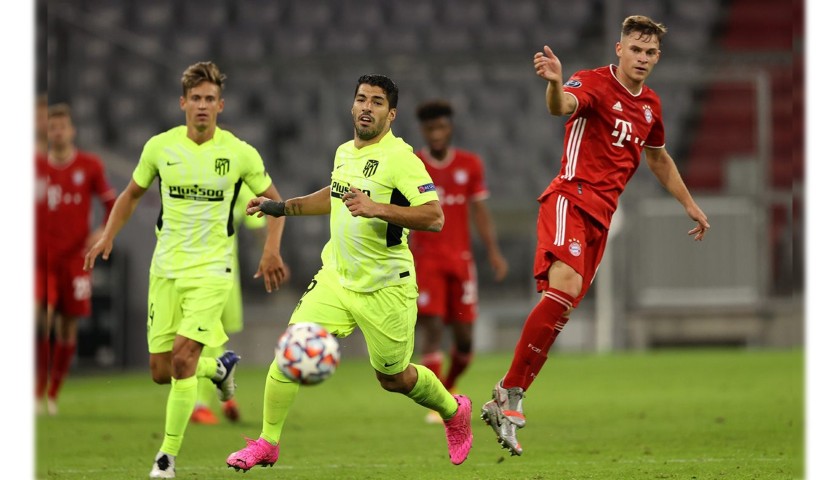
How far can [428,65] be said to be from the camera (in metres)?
18.4

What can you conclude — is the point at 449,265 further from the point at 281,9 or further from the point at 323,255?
the point at 281,9

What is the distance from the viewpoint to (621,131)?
6.73 meters

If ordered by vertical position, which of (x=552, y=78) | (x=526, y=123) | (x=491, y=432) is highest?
(x=526, y=123)

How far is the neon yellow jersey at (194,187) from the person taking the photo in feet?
23.2

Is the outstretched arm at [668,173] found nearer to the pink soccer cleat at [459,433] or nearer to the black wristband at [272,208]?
the pink soccer cleat at [459,433]

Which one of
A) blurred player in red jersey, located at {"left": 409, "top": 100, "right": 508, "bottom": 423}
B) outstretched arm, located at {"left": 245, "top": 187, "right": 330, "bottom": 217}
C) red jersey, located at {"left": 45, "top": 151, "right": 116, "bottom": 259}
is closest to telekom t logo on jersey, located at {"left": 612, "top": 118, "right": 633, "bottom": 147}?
outstretched arm, located at {"left": 245, "top": 187, "right": 330, "bottom": 217}

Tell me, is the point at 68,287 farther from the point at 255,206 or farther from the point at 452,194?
the point at 255,206

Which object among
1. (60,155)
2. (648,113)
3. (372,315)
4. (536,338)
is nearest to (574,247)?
(536,338)

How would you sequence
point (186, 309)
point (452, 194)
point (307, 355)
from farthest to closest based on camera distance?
point (452, 194) < point (186, 309) < point (307, 355)

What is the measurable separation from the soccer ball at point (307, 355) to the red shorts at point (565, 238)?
1.26m

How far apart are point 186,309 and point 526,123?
12065 mm

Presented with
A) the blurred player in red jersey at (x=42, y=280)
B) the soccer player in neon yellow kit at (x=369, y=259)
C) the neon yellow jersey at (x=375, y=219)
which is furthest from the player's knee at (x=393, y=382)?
the blurred player in red jersey at (x=42, y=280)

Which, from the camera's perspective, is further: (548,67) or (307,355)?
(548,67)

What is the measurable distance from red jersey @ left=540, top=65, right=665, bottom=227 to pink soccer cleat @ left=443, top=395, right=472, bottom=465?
1.16m
